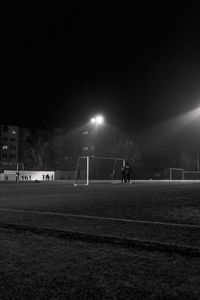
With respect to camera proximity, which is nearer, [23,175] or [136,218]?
[136,218]

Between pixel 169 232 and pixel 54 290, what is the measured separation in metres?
3.57

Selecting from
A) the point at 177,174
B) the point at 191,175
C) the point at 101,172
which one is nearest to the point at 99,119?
the point at 101,172

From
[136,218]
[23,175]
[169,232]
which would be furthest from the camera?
[23,175]

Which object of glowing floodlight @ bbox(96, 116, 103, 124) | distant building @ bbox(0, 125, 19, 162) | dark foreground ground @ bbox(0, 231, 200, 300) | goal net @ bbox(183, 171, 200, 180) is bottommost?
dark foreground ground @ bbox(0, 231, 200, 300)

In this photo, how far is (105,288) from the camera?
3422 millimetres

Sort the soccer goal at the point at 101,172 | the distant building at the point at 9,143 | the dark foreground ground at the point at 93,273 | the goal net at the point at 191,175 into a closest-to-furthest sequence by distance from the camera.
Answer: the dark foreground ground at the point at 93,273 < the goal net at the point at 191,175 < the soccer goal at the point at 101,172 < the distant building at the point at 9,143

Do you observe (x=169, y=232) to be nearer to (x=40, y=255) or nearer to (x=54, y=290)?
(x=40, y=255)

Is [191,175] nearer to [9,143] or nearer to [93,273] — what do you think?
[93,273]

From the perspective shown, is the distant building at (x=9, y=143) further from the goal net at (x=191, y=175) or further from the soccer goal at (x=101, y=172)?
the goal net at (x=191, y=175)

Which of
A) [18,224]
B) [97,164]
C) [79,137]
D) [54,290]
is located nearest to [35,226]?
[18,224]

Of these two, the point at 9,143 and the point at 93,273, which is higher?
the point at 9,143

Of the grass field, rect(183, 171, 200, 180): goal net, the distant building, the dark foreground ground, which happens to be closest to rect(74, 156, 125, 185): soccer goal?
rect(183, 171, 200, 180): goal net

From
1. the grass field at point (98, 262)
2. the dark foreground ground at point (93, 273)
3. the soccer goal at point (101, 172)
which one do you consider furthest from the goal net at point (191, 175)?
the dark foreground ground at point (93, 273)

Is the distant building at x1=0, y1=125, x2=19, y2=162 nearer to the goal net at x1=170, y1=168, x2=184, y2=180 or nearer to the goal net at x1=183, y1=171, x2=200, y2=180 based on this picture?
the goal net at x1=170, y1=168, x2=184, y2=180
